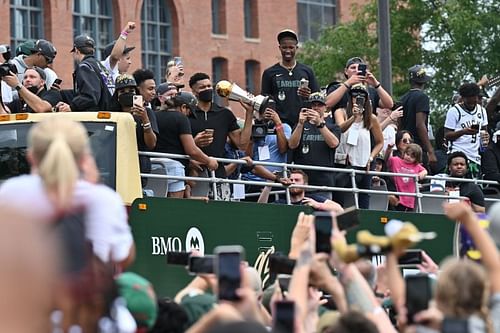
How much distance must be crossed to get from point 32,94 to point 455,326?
962 centimetres

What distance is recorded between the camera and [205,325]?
757cm

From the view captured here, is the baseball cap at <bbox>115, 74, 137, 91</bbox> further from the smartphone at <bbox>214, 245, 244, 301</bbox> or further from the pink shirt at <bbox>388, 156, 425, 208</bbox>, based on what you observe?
the smartphone at <bbox>214, 245, 244, 301</bbox>

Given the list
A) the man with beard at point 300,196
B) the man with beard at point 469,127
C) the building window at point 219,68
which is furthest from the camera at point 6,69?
the building window at point 219,68

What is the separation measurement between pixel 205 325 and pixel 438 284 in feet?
4.02

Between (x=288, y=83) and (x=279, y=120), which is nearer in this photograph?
(x=279, y=120)

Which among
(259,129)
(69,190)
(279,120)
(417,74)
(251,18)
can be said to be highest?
(251,18)

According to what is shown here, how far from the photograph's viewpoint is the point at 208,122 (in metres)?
17.5

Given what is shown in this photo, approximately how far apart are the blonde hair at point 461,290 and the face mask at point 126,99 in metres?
8.45

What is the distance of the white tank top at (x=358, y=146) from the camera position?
19.1 m

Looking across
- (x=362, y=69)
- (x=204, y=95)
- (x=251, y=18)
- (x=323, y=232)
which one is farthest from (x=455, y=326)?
(x=251, y=18)

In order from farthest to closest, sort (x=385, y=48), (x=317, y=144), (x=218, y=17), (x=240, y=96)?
1. (x=218, y=17)
2. (x=385, y=48)
3. (x=317, y=144)
4. (x=240, y=96)

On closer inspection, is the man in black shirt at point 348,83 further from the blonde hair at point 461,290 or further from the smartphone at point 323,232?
the blonde hair at point 461,290

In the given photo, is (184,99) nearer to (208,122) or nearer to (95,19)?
(208,122)

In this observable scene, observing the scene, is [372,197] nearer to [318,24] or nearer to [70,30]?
[70,30]
